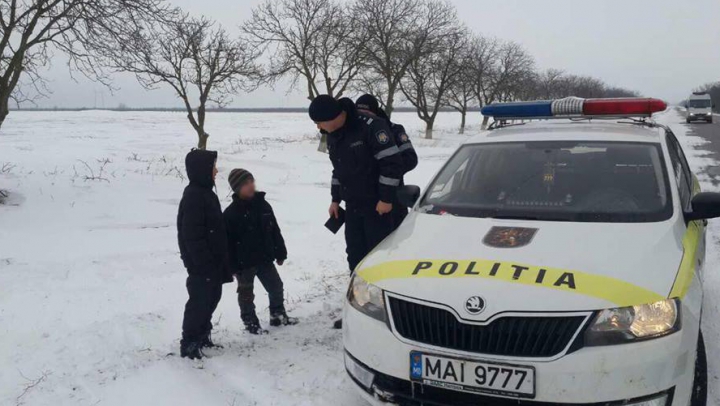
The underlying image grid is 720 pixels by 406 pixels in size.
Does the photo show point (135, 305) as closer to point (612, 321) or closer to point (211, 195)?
point (211, 195)

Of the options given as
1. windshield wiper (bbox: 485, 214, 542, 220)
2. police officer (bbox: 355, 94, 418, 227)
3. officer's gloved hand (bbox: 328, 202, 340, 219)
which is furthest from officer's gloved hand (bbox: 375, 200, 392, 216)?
windshield wiper (bbox: 485, 214, 542, 220)

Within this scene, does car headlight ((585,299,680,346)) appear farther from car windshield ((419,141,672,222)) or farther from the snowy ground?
the snowy ground

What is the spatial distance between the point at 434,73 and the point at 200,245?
34.3 m

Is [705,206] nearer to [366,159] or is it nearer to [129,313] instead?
[366,159]

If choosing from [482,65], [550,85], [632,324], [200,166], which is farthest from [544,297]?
[550,85]

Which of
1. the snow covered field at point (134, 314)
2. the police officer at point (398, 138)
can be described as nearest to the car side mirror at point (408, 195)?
the police officer at point (398, 138)

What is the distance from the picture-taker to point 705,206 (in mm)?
3277

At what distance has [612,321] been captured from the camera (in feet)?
7.72

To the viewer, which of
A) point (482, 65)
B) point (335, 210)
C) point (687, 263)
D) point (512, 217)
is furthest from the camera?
point (482, 65)

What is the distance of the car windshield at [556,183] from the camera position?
11.1 ft

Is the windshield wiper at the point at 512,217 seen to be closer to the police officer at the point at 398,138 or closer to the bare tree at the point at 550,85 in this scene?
the police officer at the point at 398,138

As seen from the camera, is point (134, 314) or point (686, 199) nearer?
point (686, 199)

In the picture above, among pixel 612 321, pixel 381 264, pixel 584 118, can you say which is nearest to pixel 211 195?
pixel 381 264

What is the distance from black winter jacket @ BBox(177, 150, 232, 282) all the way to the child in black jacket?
12.4 inches
